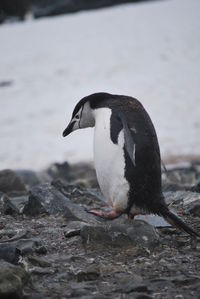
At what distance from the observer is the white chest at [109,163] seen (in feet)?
11.2

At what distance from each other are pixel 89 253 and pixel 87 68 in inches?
536

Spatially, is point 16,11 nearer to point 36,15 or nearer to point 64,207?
point 36,15

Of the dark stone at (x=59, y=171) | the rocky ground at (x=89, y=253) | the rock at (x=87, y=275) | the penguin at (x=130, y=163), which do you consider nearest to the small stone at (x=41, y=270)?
the rocky ground at (x=89, y=253)

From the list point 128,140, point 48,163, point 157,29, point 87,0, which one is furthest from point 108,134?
point 87,0

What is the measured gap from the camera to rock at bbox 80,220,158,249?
3234 millimetres

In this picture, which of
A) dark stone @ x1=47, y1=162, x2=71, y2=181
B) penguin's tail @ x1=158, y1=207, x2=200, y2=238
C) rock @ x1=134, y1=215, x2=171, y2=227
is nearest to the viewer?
penguin's tail @ x1=158, y1=207, x2=200, y2=238

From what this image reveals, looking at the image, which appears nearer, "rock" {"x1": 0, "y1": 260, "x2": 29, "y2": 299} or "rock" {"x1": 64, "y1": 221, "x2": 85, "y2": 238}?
"rock" {"x1": 0, "y1": 260, "x2": 29, "y2": 299}

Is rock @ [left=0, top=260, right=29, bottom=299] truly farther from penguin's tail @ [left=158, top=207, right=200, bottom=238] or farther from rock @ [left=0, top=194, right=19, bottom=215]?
rock @ [left=0, top=194, right=19, bottom=215]

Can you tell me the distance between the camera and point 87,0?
2292 centimetres

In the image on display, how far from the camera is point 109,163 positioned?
11.4 feet

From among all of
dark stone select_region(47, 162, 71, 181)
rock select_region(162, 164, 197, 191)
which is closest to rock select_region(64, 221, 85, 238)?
rock select_region(162, 164, 197, 191)

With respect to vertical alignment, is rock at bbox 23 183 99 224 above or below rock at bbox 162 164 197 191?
above

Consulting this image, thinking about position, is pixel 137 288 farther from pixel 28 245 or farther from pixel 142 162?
pixel 142 162

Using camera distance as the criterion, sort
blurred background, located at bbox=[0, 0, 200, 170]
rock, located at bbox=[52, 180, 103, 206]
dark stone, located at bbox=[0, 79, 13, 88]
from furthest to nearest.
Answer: dark stone, located at bbox=[0, 79, 13, 88] → blurred background, located at bbox=[0, 0, 200, 170] → rock, located at bbox=[52, 180, 103, 206]
